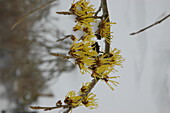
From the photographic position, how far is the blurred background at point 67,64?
21.2 inches

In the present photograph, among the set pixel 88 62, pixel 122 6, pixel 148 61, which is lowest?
pixel 88 62

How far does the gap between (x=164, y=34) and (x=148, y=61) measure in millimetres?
75

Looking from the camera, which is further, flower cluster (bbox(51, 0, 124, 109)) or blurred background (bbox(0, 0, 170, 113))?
blurred background (bbox(0, 0, 170, 113))

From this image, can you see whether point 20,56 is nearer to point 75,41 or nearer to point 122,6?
point 122,6

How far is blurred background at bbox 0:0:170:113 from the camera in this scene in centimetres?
54

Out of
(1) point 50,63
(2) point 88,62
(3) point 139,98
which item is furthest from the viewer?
(1) point 50,63

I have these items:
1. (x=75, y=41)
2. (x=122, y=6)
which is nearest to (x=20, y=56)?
(x=122, y=6)

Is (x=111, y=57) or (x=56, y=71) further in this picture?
(x=56, y=71)

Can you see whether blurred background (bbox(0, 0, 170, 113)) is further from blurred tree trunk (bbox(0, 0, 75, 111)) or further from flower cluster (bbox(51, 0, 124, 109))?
flower cluster (bbox(51, 0, 124, 109))

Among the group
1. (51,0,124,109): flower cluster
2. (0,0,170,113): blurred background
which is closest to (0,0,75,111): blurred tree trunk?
(0,0,170,113): blurred background

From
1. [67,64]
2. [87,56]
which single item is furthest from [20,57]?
[87,56]

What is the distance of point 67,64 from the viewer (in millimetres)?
657

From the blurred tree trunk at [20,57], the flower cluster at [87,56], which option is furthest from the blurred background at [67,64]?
the flower cluster at [87,56]

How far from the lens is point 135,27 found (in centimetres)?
58
